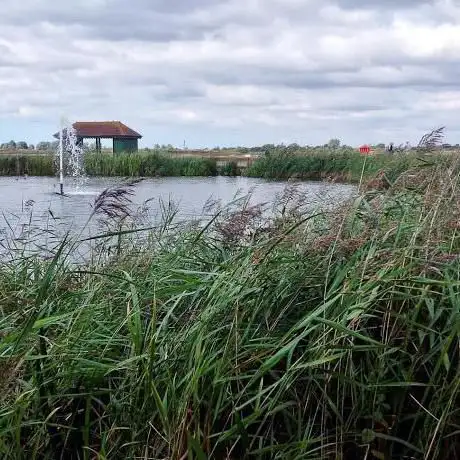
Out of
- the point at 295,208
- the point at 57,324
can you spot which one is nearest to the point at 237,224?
the point at 295,208

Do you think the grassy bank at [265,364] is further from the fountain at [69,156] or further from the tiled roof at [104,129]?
the tiled roof at [104,129]

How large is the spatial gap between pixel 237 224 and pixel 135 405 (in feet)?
4.25

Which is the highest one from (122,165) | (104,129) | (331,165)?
(104,129)

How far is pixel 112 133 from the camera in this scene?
4944cm

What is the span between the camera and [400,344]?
272cm

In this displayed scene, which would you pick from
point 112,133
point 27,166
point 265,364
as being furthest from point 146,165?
point 265,364

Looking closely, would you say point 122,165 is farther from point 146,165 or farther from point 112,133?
point 112,133

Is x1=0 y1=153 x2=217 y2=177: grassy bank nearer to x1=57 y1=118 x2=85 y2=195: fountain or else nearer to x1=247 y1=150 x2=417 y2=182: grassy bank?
x1=57 y1=118 x2=85 y2=195: fountain

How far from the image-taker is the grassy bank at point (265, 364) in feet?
8.35

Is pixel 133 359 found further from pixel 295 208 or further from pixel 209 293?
pixel 295 208

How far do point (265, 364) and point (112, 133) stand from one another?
1900 inches

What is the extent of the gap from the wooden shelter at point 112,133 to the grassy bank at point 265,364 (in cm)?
4667

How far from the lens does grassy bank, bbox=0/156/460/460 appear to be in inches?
100

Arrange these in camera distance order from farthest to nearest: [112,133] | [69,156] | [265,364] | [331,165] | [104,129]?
[104,129] < [112,133] < [69,156] < [331,165] < [265,364]
